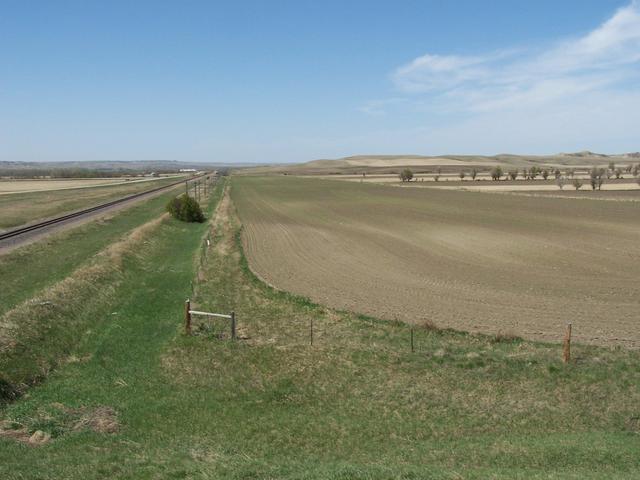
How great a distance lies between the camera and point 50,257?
31.0 m

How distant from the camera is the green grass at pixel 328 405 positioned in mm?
9719

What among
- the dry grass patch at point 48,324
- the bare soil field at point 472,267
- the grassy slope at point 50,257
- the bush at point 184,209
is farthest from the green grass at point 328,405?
the bush at point 184,209

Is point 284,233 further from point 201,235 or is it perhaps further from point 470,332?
point 470,332

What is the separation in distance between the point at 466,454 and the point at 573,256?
2601 cm

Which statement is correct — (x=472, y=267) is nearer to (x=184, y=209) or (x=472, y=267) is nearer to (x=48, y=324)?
(x=48, y=324)

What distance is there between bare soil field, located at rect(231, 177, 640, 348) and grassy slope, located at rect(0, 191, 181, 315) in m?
10.2

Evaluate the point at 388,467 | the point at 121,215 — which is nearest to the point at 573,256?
the point at 388,467

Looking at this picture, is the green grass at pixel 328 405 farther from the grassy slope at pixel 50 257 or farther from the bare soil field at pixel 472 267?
the grassy slope at pixel 50 257

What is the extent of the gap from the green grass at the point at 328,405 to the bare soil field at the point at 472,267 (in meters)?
2.71

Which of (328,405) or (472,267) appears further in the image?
(472,267)

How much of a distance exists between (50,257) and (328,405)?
959 inches

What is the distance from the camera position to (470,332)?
A: 18.0 m

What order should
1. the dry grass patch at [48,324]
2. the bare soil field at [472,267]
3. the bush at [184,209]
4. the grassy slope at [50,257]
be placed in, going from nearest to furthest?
the dry grass patch at [48,324]
the bare soil field at [472,267]
the grassy slope at [50,257]
the bush at [184,209]

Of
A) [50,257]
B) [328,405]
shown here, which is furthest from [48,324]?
[50,257]
